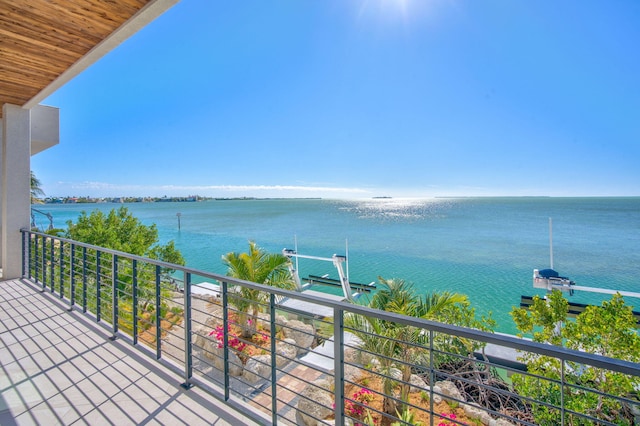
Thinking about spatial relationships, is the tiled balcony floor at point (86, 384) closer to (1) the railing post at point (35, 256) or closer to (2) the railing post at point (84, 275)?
(2) the railing post at point (84, 275)

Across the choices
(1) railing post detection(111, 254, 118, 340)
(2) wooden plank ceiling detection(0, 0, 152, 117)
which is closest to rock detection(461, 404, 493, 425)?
(1) railing post detection(111, 254, 118, 340)

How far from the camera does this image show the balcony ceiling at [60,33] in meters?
2.50

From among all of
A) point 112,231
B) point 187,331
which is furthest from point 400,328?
point 112,231

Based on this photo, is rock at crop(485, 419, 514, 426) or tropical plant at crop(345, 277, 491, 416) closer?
rock at crop(485, 419, 514, 426)

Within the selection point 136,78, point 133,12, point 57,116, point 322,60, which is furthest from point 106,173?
point 133,12

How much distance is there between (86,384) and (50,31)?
3129 millimetres

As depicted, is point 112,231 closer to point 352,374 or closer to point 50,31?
point 50,31

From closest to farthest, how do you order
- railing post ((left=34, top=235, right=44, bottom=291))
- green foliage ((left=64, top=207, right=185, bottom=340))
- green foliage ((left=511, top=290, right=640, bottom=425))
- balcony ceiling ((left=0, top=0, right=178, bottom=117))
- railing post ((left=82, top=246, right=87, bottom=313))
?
balcony ceiling ((left=0, top=0, right=178, bottom=117)), railing post ((left=82, top=246, right=87, bottom=313)), green foliage ((left=511, top=290, right=640, bottom=425)), railing post ((left=34, top=235, right=44, bottom=291)), green foliage ((left=64, top=207, right=185, bottom=340))

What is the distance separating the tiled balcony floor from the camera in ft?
5.98

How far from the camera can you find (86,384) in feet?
7.08

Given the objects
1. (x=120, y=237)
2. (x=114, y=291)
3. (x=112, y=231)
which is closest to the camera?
(x=114, y=291)

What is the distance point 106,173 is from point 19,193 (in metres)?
58.7

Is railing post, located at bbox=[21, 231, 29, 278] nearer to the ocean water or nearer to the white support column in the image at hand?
the white support column

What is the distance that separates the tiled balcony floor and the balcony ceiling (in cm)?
284
